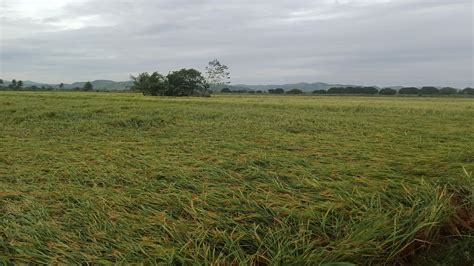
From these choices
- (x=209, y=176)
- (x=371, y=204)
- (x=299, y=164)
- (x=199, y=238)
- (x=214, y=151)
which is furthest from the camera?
(x=214, y=151)

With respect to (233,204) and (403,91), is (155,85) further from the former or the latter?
(233,204)

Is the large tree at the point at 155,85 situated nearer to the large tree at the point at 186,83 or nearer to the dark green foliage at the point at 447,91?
the large tree at the point at 186,83

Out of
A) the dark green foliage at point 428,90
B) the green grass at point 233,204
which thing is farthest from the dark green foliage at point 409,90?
the green grass at point 233,204

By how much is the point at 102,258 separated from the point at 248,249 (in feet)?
2.67

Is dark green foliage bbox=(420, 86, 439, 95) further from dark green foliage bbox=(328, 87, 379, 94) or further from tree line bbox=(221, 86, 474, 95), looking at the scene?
dark green foliage bbox=(328, 87, 379, 94)

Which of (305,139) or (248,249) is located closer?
(248,249)

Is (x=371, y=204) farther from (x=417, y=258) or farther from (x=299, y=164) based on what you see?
(x=299, y=164)

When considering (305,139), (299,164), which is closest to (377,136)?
(305,139)

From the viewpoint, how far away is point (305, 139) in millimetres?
5824

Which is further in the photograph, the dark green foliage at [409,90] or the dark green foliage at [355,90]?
the dark green foliage at [355,90]

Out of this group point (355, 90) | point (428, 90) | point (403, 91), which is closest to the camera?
point (428, 90)

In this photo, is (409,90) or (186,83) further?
(409,90)

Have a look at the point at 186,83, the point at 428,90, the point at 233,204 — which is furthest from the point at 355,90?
the point at 233,204

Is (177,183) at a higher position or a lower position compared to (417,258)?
higher
